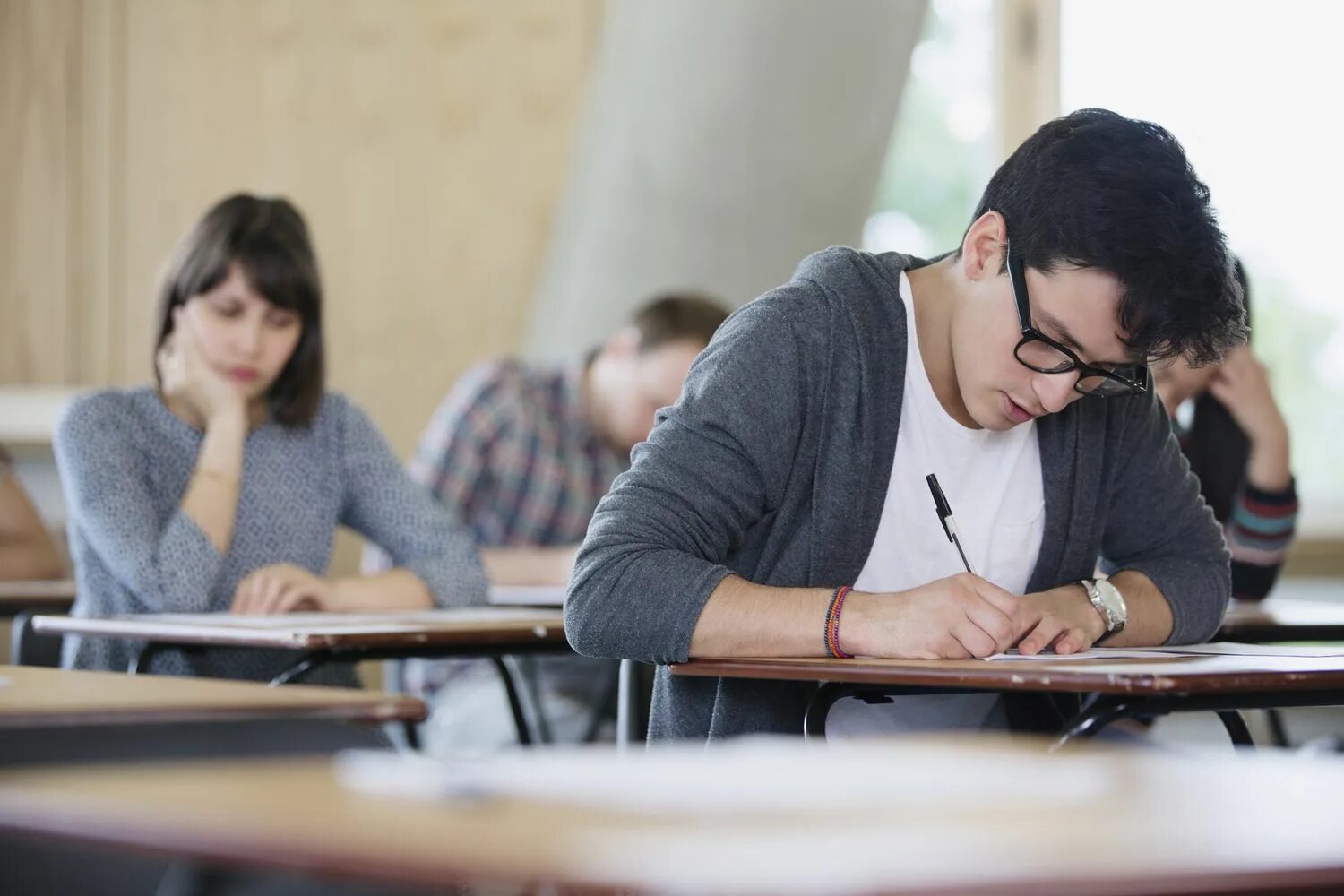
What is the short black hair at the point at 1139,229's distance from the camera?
153 cm

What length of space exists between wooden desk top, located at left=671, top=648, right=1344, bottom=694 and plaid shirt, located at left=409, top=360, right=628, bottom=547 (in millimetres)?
2049

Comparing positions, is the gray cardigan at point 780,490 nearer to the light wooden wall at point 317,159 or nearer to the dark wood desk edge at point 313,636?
the dark wood desk edge at point 313,636

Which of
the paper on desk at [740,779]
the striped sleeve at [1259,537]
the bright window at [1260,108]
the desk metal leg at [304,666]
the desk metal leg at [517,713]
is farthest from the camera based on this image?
the bright window at [1260,108]

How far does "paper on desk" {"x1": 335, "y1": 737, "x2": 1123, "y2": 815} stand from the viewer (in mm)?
714

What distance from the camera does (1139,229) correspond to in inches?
60.0

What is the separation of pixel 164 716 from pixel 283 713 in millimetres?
82

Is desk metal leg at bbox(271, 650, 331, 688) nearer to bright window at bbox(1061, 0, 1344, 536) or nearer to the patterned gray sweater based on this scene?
the patterned gray sweater

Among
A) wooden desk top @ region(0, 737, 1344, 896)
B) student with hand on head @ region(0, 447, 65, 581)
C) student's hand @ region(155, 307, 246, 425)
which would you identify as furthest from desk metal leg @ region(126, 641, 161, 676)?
wooden desk top @ region(0, 737, 1344, 896)

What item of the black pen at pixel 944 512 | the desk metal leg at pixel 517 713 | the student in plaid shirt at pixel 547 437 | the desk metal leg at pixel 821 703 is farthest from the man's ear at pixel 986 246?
the student in plaid shirt at pixel 547 437

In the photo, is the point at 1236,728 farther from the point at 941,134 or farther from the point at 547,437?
the point at 941,134

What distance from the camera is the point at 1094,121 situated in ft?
5.22

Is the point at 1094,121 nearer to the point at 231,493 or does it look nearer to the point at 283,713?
the point at 283,713

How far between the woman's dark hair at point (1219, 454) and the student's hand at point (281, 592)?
151cm

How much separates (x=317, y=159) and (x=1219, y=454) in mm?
2457
